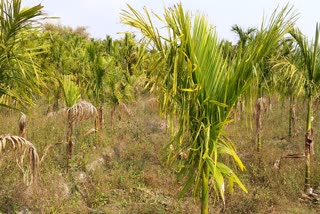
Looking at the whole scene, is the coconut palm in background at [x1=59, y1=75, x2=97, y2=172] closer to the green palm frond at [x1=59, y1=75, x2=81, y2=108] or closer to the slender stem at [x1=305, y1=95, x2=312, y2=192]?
the green palm frond at [x1=59, y1=75, x2=81, y2=108]

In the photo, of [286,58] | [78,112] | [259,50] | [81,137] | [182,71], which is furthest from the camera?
[81,137]

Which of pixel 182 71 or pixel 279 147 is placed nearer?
pixel 182 71

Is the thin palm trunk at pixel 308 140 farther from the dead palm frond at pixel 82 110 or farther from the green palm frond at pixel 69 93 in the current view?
the green palm frond at pixel 69 93

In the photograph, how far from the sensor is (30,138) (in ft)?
27.7

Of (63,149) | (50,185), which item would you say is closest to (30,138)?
(63,149)

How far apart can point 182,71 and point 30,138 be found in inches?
251

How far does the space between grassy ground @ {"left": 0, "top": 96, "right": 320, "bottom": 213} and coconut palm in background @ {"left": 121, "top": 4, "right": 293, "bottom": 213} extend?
1.85m

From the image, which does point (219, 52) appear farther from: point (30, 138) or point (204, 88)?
point (30, 138)

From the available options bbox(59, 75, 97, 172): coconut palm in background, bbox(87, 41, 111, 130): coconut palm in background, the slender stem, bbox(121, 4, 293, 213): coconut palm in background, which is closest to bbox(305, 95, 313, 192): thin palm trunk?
the slender stem

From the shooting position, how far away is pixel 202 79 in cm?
336

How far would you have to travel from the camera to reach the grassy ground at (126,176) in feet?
20.1

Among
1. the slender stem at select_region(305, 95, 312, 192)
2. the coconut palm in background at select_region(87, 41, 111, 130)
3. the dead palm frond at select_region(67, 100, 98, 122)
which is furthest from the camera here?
the coconut palm in background at select_region(87, 41, 111, 130)

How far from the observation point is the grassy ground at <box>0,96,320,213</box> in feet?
20.1

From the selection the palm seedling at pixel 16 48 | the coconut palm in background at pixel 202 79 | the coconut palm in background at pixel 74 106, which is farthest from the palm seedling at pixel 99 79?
the coconut palm in background at pixel 202 79
